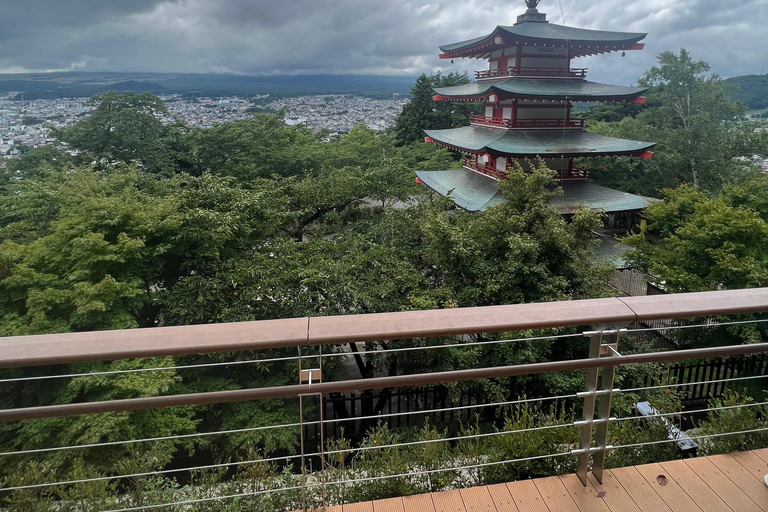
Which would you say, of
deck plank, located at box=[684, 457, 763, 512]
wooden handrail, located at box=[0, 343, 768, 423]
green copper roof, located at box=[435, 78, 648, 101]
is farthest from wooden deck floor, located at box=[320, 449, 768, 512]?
green copper roof, located at box=[435, 78, 648, 101]

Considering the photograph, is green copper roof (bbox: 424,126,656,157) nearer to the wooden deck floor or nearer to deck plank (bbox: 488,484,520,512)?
the wooden deck floor

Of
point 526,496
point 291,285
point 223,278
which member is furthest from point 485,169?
point 526,496

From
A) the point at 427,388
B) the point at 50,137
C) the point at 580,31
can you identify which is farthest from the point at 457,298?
the point at 50,137

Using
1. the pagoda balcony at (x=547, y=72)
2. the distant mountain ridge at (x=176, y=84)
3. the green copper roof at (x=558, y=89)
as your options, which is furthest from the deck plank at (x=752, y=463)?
the distant mountain ridge at (x=176, y=84)

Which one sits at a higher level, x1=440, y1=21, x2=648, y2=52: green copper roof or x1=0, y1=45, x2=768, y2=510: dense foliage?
x1=440, y1=21, x2=648, y2=52: green copper roof

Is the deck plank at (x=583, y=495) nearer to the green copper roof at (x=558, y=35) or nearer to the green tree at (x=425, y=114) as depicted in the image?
the green copper roof at (x=558, y=35)

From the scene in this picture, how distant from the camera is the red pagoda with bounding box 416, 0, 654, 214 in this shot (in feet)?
38.1

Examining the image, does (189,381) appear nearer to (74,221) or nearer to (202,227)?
(202,227)

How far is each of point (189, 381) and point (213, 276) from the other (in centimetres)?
160

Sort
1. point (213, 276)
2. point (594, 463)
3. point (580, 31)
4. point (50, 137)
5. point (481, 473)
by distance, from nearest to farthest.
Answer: point (594, 463), point (481, 473), point (213, 276), point (580, 31), point (50, 137)

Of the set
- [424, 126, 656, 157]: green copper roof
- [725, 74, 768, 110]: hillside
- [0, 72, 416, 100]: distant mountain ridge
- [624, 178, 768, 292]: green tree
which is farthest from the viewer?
[725, 74, 768, 110]: hillside

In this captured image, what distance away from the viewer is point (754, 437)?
190cm

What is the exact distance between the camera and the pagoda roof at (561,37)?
12203mm

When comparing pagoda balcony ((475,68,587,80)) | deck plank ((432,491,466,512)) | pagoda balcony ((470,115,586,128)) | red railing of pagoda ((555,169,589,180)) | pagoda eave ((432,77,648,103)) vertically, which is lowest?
deck plank ((432,491,466,512))
